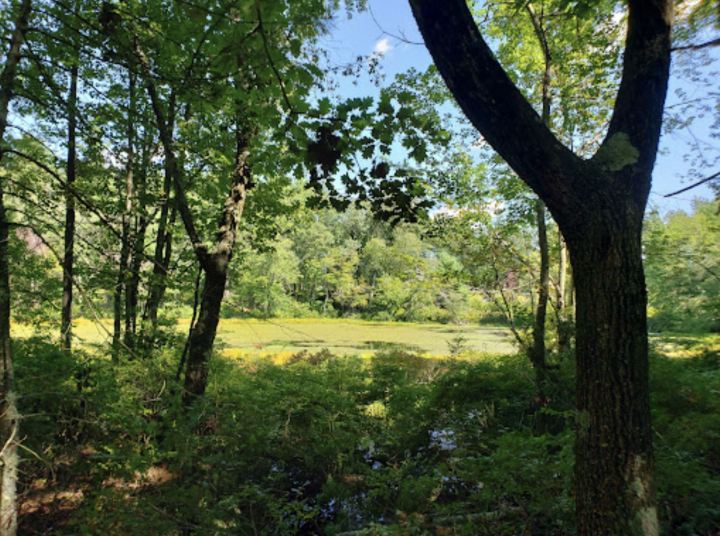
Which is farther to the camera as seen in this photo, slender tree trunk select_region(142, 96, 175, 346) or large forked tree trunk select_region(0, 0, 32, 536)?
slender tree trunk select_region(142, 96, 175, 346)

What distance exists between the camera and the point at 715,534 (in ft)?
8.88

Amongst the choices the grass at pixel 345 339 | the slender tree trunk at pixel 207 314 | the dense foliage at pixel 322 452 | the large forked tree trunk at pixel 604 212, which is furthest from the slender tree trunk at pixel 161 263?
the grass at pixel 345 339

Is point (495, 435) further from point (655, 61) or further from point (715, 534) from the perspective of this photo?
point (655, 61)

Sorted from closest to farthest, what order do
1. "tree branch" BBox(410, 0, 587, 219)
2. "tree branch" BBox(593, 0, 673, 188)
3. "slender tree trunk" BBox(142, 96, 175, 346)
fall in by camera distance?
"tree branch" BBox(410, 0, 587, 219) < "tree branch" BBox(593, 0, 673, 188) < "slender tree trunk" BBox(142, 96, 175, 346)

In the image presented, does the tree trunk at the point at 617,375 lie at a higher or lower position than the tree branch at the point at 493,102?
lower

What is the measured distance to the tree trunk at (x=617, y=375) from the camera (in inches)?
68.4

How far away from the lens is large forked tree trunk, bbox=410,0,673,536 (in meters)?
1.68

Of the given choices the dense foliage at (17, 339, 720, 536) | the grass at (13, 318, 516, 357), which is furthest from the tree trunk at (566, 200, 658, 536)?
the grass at (13, 318, 516, 357)

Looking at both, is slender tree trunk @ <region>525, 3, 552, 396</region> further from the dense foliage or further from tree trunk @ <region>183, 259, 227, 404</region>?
tree trunk @ <region>183, 259, 227, 404</region>

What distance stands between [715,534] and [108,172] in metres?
7.23

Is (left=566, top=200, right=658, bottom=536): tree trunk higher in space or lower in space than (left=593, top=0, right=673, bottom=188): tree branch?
lower

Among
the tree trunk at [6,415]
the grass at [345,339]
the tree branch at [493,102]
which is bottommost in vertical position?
the grass at [345,339]

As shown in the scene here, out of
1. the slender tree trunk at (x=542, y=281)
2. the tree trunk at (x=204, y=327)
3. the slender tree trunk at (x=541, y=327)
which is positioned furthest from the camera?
the slender tree trunk at (x=541, y=327)

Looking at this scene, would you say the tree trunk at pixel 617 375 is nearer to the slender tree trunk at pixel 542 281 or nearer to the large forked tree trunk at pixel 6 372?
the large forked tree trunk at pixel 6 372
